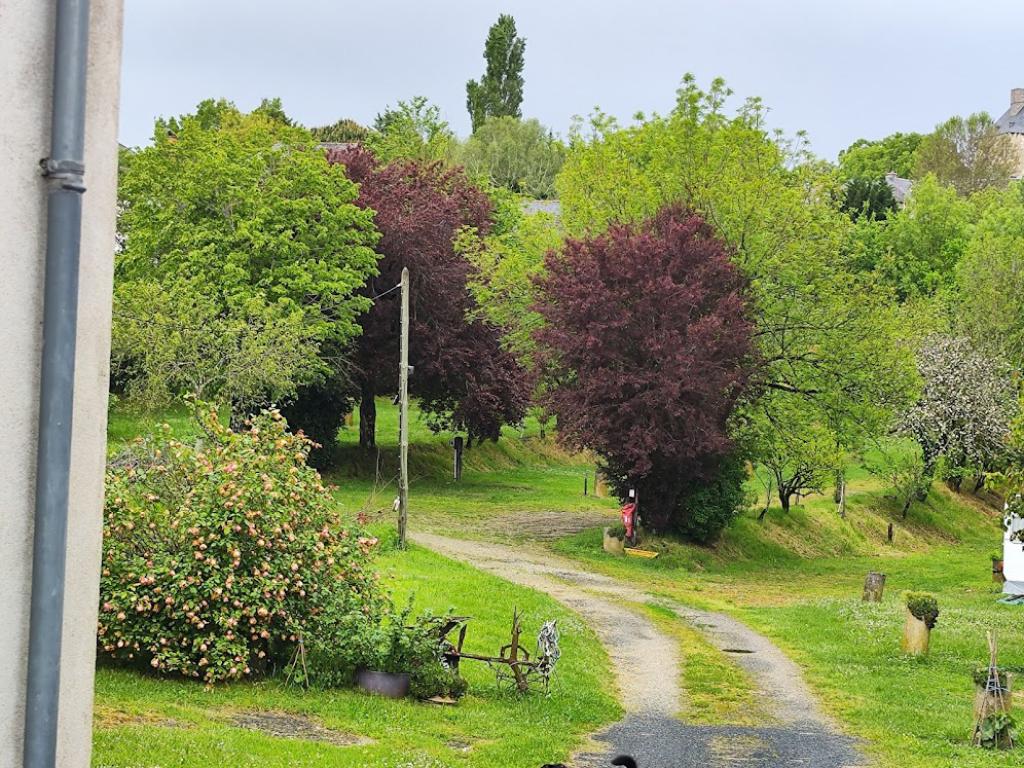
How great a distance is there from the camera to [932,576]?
39.4 m

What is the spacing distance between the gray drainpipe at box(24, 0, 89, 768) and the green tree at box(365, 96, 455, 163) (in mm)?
75260

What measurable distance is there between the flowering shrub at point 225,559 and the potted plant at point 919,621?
33.6 feet

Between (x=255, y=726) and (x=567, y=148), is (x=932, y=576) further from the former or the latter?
(x=255, y=726)

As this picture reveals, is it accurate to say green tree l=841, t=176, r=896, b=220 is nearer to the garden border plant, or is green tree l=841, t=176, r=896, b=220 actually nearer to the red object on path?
the red object on path

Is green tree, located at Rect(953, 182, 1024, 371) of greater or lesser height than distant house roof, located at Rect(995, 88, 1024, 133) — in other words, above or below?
below

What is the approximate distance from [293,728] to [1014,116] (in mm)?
148463

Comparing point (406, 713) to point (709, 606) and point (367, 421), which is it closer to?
point (709, 606)

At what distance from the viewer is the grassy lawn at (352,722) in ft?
39.5

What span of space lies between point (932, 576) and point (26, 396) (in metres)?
37.8

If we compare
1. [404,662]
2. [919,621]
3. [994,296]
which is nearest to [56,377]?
[404,662]

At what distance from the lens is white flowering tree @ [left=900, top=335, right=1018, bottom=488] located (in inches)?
2064

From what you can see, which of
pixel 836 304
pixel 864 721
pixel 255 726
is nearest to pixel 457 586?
pixel 864 721

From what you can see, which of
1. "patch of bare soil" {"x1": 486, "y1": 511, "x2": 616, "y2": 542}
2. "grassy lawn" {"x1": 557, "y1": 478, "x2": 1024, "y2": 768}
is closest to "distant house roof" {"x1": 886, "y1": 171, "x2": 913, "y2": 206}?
"grassy lawn" {"x1": 557, "y1": 478, "x2": 1024, "y2": 768}

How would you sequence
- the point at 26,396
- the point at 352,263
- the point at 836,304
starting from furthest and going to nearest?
the point at 352,263 → the point at 836,304 → the point at 26,396
